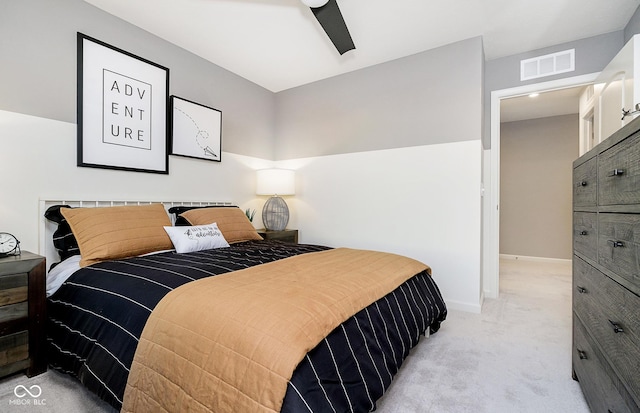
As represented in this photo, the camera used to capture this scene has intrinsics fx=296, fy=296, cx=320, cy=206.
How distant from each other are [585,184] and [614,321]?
71 cm

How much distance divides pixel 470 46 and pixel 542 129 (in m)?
3.47

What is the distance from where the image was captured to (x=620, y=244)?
104 centimetres

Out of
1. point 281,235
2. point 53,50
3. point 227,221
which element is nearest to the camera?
point 53,50

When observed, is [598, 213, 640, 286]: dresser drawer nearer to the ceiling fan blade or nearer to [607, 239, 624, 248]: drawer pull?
[607, 239, 624, 248]: drawer pull

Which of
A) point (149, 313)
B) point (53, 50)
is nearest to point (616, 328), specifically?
point (149, 313)

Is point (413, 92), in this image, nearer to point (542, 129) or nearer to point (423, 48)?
point (423, 48)

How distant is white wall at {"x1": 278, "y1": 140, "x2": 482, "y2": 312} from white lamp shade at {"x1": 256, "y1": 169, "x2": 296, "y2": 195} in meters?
0.30

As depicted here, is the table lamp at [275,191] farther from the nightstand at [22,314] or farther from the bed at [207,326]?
the nightstand at [22,314]

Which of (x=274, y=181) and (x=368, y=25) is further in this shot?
(x=274, y=181)

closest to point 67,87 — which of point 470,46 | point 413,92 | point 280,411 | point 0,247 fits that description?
point 0,247

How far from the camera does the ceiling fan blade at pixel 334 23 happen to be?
2.02 metres

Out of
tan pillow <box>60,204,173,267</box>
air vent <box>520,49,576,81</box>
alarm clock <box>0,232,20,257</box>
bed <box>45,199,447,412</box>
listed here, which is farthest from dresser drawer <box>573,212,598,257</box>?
alarm clock <box>0,232,20,257</box>

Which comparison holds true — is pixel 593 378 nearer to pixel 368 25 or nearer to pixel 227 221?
pixel 227 221

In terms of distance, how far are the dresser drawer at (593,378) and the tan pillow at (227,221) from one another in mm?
2441
